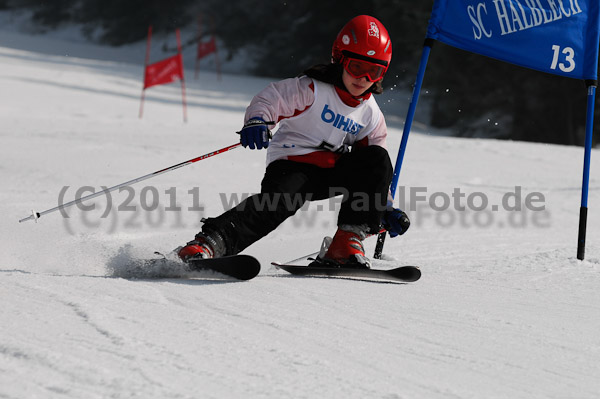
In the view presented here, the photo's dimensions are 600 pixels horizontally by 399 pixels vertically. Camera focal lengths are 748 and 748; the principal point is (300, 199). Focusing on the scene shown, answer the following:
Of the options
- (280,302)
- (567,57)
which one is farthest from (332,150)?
(567,57)

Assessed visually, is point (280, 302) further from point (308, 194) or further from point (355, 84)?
point (355, 84)

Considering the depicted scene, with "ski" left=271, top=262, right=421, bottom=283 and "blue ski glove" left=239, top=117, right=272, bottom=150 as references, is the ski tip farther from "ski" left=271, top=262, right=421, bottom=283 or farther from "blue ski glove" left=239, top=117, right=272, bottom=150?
"blue ski glove" left=239, top=117, right=272, bottom=150

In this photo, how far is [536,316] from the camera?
2.46 m

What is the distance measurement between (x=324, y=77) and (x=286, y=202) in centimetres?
58

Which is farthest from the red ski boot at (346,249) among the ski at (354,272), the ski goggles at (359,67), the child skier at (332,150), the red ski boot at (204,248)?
the ski goggles at (359,67)

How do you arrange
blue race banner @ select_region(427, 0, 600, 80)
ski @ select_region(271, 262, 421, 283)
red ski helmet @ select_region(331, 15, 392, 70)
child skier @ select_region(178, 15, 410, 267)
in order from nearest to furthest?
ski @ select_region(271, 262, 421, 283) < child skier @ select_region(178, 15, 410, 267) < red ski helmet @ select_region(331, 15, 392, 70) < blue race banner @ select_region(427, 0, 600, 80)

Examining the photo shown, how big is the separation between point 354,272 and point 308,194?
0.52 m

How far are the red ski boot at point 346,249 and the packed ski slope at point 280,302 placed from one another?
0.78 feet

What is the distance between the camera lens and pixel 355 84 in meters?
3.27

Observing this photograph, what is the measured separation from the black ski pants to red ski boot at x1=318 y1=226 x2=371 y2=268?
39 mm

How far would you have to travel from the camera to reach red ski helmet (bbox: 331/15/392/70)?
10.5ft

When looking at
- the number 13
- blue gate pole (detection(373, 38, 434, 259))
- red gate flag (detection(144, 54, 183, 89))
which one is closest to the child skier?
blue gate pole (detection(373, 38, 434, 259))

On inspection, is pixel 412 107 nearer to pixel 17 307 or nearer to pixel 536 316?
pixel 536 316

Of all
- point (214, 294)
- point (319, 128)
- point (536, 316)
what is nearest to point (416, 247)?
point (319, 128)
